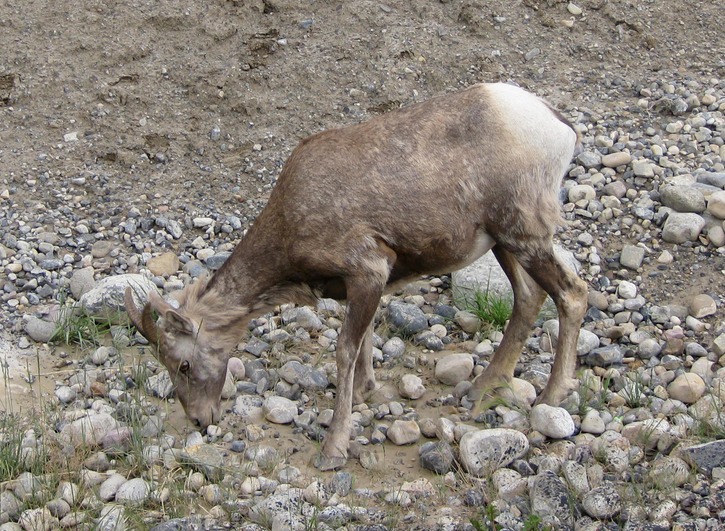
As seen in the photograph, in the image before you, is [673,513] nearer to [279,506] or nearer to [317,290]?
[279,506]

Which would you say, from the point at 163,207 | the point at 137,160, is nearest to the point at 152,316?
the point at 163,207

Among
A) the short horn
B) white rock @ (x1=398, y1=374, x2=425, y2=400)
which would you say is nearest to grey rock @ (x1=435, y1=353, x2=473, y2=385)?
white rock @ (x1=398, y1=374, x2=425, y2=400)

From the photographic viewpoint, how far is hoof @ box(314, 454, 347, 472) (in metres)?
5.93

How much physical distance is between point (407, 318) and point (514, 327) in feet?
3.18

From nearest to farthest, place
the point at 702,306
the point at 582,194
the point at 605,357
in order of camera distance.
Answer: the point at 605,357
the point at 702,306
the point at 582,194

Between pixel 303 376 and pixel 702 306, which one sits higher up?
pixel 702 306

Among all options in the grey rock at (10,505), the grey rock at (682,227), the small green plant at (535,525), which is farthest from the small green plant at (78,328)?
the grey rock at (682,227)

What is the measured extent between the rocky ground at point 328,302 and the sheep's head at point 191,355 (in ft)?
0.66

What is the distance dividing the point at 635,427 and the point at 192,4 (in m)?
6.21

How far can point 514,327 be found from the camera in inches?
260

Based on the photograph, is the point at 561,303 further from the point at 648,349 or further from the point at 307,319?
the point at 307,319

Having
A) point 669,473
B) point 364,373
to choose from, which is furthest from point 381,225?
point 669,473

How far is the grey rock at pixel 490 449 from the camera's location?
568cm

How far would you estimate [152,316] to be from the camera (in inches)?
242
